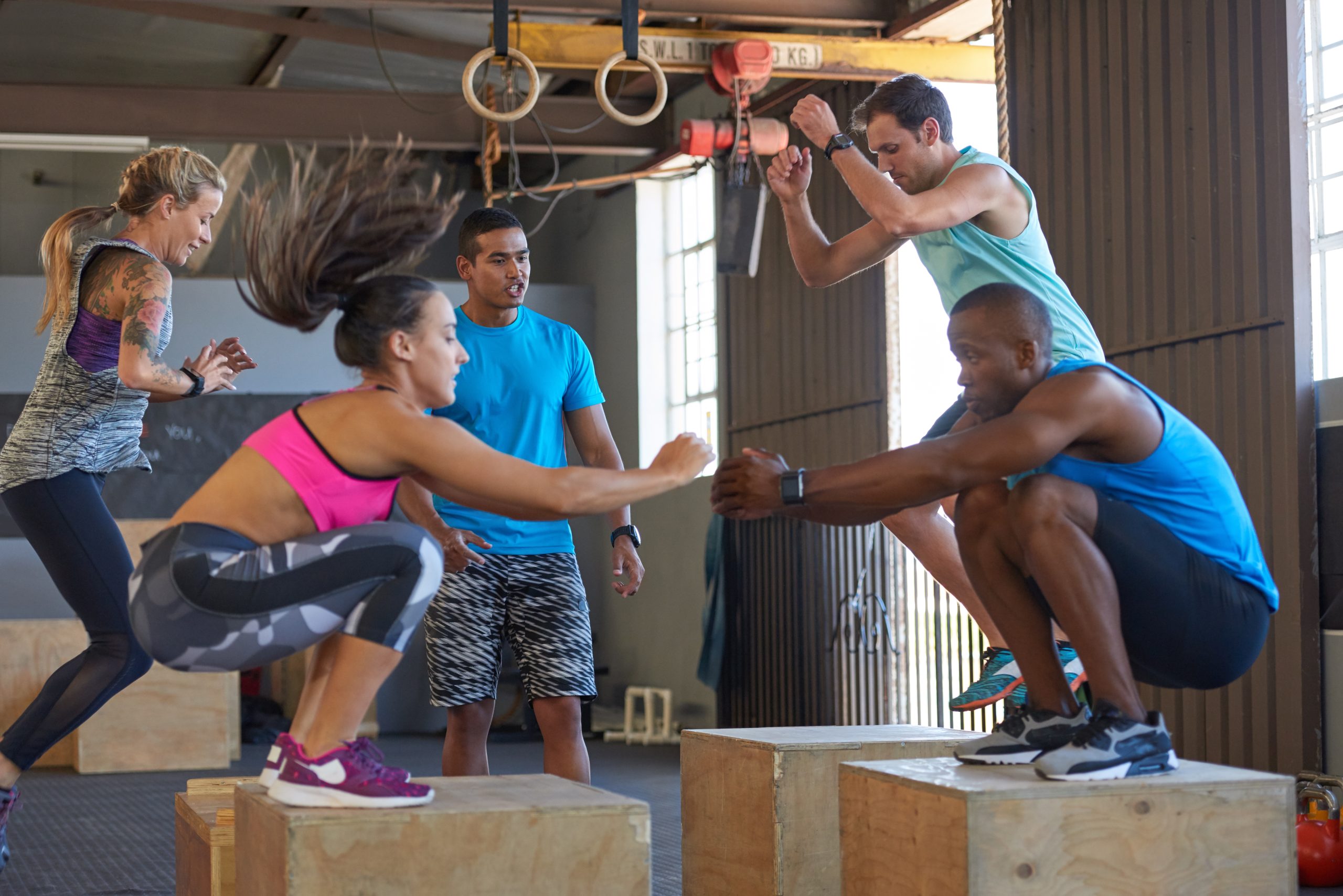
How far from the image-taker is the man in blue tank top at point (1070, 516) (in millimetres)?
2119

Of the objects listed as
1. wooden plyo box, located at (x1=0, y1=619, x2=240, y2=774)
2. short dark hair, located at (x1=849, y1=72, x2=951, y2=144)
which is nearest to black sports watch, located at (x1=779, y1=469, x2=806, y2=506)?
short dark hair, located at (x1=849, y1=72, x2=951, y2=144)

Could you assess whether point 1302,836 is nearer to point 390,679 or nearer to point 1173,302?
point 1173,302

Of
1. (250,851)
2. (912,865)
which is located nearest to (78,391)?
(250,851)

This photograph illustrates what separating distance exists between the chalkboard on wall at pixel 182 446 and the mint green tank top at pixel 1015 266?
687 centimetres

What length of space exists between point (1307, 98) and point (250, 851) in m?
3.98

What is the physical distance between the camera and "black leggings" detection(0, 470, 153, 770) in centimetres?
282

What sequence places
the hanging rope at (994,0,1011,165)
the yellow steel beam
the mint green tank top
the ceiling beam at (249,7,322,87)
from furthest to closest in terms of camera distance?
the ceiling beam at (249,7,322,87) < the yellow steel beam < the hanging rope at (994,0,1011,165) < the mint green tank top

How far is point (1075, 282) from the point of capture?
5.14m

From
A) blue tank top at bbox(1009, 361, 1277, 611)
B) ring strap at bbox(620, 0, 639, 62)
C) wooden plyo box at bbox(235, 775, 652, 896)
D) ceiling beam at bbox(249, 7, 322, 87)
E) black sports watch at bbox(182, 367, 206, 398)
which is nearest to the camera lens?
wooden plyo box at bbox(235, 775, 652, 896)

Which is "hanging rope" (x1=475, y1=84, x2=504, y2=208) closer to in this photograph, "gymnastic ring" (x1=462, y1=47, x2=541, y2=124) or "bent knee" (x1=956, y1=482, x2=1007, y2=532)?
"gymnastic ring" (x1=462, y1=47, x2=541, y2=124)

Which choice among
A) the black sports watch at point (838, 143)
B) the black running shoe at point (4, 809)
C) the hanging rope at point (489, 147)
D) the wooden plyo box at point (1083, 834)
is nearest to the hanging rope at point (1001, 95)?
the black sports watch at point (838, 143)

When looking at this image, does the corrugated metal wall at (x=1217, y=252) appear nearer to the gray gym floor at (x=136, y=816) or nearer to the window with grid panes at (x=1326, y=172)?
the window with grid panes at (x=1326, y=172)

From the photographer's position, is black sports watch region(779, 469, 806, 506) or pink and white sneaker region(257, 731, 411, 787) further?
black sports watch region(779, 469, 806, 506)

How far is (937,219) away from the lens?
2.67 meters
